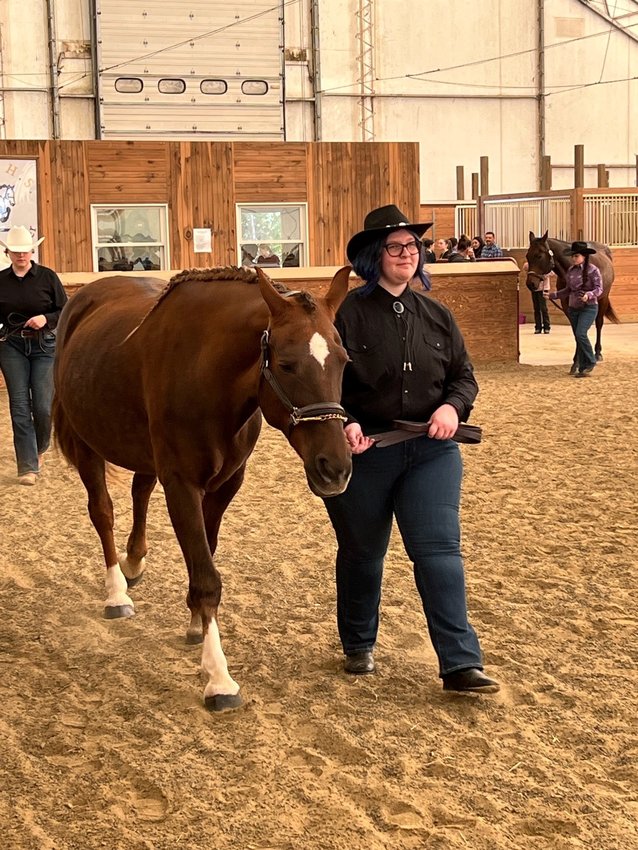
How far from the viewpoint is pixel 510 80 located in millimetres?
27734

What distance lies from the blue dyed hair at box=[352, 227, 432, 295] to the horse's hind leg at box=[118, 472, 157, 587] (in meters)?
1.81

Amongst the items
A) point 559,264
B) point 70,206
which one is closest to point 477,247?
point 559,264

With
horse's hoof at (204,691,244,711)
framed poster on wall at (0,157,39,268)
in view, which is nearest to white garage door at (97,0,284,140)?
framed poster on wall at (0,157,39,268)

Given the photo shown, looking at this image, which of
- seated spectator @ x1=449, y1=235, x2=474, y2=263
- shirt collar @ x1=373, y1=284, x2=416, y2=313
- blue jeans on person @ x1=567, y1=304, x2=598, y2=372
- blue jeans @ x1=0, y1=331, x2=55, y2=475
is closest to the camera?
shirt collar @ x1=373, y1=284, x2=416, y2=313

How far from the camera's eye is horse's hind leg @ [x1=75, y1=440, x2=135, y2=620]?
5030 mm

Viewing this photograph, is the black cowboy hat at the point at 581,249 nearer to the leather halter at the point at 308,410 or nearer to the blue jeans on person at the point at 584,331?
the blue jeans on person at the point at 584,331

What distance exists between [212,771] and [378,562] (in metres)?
1.08

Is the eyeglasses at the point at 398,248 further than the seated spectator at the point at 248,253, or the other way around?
the seated spectator at the point at 248,253

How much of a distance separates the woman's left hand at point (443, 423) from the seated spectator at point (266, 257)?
13807 millimetres

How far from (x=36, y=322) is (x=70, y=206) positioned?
28.4 ft

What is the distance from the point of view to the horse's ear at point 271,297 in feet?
11.5

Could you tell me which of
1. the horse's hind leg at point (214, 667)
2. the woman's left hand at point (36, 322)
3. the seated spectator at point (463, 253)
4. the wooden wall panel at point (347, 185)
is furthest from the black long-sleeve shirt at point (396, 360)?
the seated spectator at point (463, 253)

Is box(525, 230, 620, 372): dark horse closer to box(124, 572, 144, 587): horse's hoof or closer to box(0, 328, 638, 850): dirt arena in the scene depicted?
box(0, 328, 638, 850): dirt arena

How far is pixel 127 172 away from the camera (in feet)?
53.5
